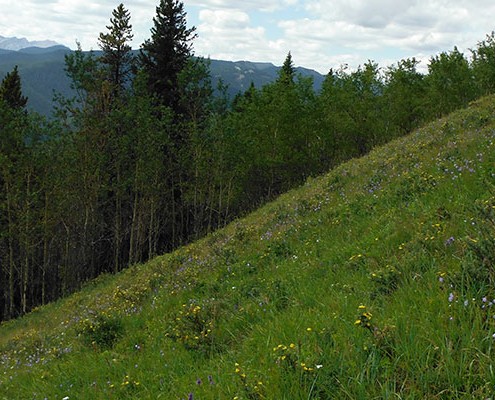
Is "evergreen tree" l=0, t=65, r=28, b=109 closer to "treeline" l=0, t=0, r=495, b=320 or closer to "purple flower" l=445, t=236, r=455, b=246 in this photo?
"treeline" l=0, t=0, r=495, b=320

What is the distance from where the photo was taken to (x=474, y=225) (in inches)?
192

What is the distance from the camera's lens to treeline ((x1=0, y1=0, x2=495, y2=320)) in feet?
118

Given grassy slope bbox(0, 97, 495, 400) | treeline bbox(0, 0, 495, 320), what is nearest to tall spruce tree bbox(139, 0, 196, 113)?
treeline bbox(0, 0, 495, 320)

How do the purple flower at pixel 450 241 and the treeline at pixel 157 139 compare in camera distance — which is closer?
the purple flower at pixel 450 241

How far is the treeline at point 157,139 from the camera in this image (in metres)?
35.9

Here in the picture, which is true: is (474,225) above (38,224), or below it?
above

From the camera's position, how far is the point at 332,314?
430 centimetres

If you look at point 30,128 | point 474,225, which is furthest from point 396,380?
point 30,128

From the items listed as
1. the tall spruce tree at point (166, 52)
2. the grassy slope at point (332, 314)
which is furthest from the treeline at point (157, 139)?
the grassy slope at point (332, 314)

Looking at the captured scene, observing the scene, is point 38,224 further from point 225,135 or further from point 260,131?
point 260,131

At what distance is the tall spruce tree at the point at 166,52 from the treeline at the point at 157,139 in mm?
107

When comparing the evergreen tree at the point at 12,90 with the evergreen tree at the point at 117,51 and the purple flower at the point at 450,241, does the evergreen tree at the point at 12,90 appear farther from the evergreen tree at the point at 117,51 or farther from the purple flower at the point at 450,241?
the purple flower at the point at 450,241

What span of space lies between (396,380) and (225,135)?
39626mm

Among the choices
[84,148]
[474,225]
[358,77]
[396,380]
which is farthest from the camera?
[358,77]
